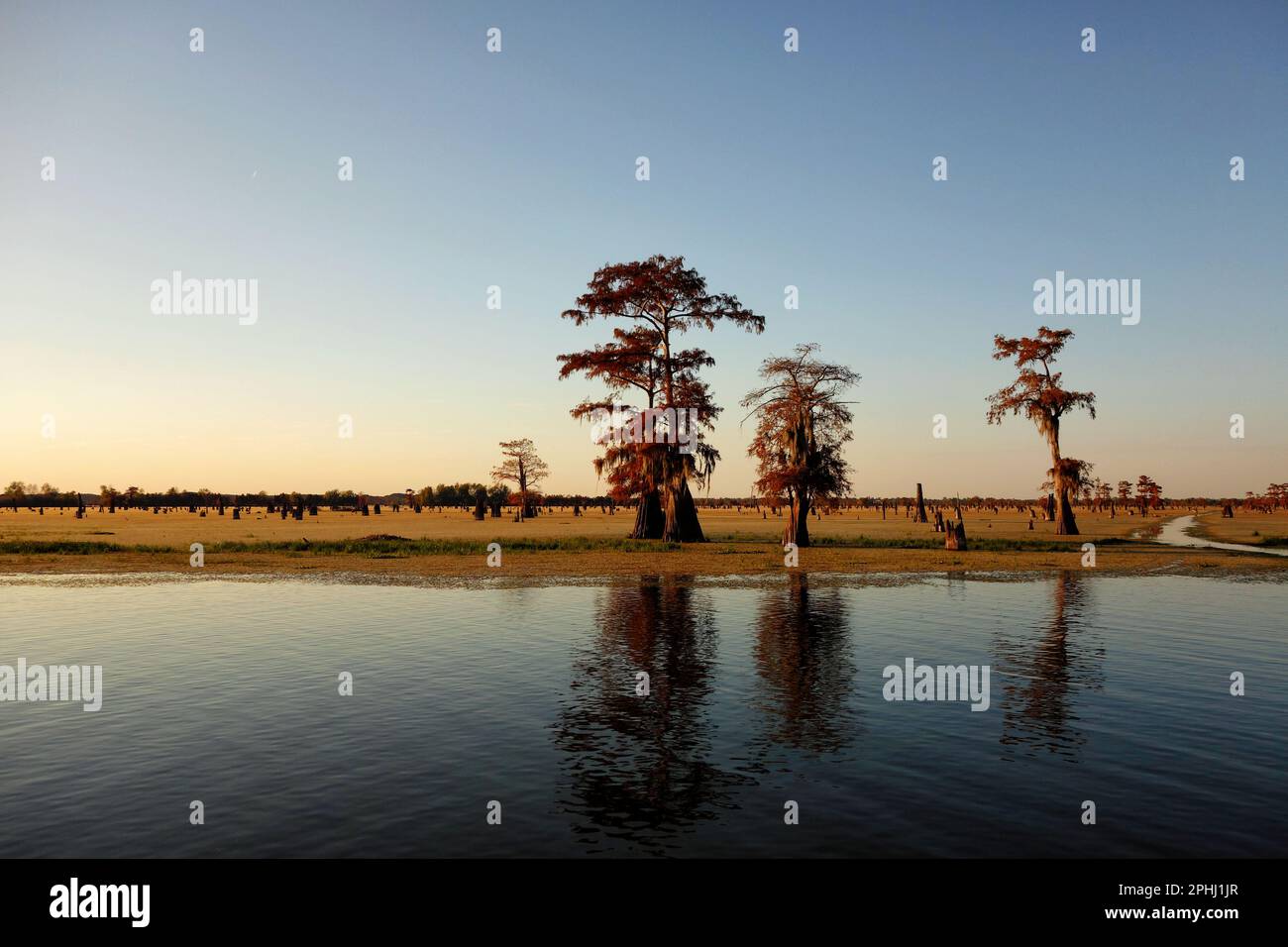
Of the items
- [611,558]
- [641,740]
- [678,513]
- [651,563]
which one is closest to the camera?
[641,740]

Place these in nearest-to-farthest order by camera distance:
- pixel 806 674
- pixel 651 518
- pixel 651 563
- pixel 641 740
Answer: pixel 641 740 → pixel 806 674 → pixel 651 563 → pixel 651 518

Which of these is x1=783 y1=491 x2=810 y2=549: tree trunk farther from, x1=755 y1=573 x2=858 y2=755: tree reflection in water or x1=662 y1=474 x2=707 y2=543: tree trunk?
x1=755 y1=573 x2=858 y2=755: tree reflection in water

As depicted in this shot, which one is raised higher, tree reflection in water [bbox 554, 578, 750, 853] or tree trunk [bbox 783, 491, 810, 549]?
tree trunk [bbox 783, 491, 810, 549]

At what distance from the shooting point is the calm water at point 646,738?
8.70 metres

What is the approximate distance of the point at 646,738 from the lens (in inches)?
475

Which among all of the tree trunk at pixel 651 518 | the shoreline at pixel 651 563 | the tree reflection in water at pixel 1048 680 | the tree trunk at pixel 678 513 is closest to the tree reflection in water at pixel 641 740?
the tree reflection in water at pixel 1048 680

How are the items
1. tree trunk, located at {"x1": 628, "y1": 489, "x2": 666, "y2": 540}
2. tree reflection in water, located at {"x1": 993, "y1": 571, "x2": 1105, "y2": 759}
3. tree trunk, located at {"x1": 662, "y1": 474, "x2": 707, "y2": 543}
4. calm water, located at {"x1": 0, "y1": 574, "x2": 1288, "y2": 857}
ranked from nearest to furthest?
calm water, located at {"x1": 0, "y1": 574, "x2": 1288, "y2": 857} < tree reflection in water, located at {"x1": 993, "y1": 571, "x2": 1105, "y2": 759} < tree trunk, located at {"x1": 662, "y1": 474, "x2": 707, "y2": 543} < tree trunk, located at {"x1": 628, "y1": 489, "x2": 666, "y2": 540}

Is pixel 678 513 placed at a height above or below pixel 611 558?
above

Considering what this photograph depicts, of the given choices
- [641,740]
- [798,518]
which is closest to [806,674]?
[641,740]

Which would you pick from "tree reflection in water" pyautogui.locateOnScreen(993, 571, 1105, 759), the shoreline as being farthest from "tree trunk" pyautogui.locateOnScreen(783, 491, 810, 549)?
"tree reflection in water" pyautogui.locateOnScreen(993, 571, 1105, 759)

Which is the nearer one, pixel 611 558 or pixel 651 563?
pixel 651 563

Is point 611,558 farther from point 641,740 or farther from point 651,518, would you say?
point 641,740

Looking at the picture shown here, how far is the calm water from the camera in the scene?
8.70 metres

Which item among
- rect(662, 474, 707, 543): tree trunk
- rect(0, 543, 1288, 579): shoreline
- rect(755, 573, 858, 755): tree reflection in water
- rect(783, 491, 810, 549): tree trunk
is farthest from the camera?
rect(662, 474, 707, 543): tree trunk
